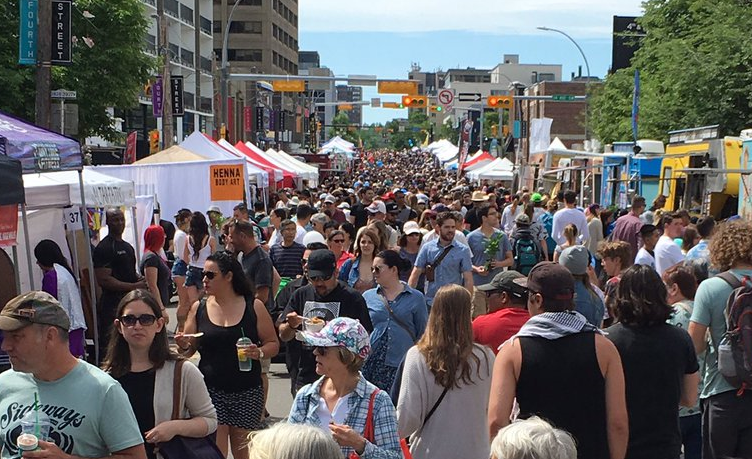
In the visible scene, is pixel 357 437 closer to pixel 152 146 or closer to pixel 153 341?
pixel 153 341

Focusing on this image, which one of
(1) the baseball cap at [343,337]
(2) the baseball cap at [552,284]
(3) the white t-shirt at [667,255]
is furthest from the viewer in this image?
(3) the white t-shirt at [667,255]

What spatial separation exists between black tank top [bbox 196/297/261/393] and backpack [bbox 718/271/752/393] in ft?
9.36

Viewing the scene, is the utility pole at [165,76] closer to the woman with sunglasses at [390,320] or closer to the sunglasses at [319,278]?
the woman with sunglasses at [390,320]

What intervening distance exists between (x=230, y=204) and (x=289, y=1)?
103816 millimetres

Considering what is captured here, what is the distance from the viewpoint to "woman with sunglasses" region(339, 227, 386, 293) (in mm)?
9844

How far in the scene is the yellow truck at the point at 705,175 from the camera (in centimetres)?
1933

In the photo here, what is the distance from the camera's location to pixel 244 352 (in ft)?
22.2

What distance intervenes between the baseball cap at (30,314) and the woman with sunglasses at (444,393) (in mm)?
1840

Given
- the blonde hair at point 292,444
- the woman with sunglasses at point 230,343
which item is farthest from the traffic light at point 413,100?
the blonde hair at point 292,444

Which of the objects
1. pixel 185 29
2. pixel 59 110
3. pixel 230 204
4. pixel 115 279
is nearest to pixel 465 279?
pixel 115 279

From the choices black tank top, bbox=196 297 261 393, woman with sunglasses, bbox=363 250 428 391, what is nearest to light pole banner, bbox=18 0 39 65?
woman with sunglasses, bbox=363 250 428 391

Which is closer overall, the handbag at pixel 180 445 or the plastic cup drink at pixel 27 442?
the plastic cup drink at pixel 27 442

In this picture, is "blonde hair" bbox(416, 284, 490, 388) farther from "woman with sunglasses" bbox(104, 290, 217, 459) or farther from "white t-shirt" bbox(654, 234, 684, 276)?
"white t-shirt" bbox(654, 234, 684, 276)

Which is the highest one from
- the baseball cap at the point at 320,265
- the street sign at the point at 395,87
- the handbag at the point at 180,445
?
the street sign at the point at 395,87
